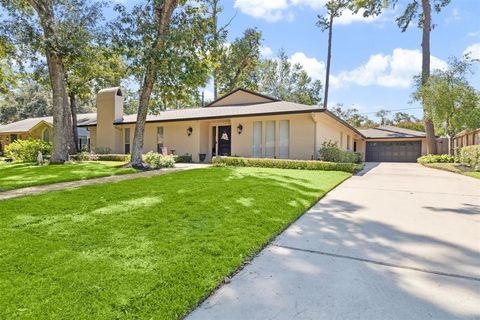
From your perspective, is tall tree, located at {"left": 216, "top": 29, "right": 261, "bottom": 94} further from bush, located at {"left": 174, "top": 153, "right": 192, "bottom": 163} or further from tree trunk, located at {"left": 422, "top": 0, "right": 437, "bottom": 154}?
bush, located at {"left": 174, "top": 153, "right": 192, "bottom": 163}

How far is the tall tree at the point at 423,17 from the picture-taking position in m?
22.1

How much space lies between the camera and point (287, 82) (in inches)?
1609

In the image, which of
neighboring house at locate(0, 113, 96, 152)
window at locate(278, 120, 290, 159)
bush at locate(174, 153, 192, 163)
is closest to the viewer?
window at locate(278, 120, 290, 159)

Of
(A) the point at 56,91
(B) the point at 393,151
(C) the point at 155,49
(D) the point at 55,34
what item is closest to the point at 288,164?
(C) the point at 155,49

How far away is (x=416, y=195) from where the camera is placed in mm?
7152

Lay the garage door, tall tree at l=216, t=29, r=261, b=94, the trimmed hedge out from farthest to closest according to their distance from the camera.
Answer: tall tree at l=216, t=29, r=261, b=94
the garage door
the trimmed hedge

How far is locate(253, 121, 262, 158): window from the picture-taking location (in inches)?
629

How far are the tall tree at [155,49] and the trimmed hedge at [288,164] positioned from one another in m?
4.08

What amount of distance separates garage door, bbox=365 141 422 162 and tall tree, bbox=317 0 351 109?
7.17 metres

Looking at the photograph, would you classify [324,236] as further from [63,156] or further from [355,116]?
[355,116]

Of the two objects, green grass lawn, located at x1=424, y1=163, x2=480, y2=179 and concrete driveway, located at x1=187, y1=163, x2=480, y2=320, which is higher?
green grass lawn, located at x1=424, y1=163, x2=480, y2=179

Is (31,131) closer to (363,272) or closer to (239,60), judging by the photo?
(239,60)

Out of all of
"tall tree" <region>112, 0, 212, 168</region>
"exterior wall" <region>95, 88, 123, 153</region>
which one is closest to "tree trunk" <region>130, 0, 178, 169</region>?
"tall tree" <region>112, 0, 212, 168</region>

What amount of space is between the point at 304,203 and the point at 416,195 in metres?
3.30
